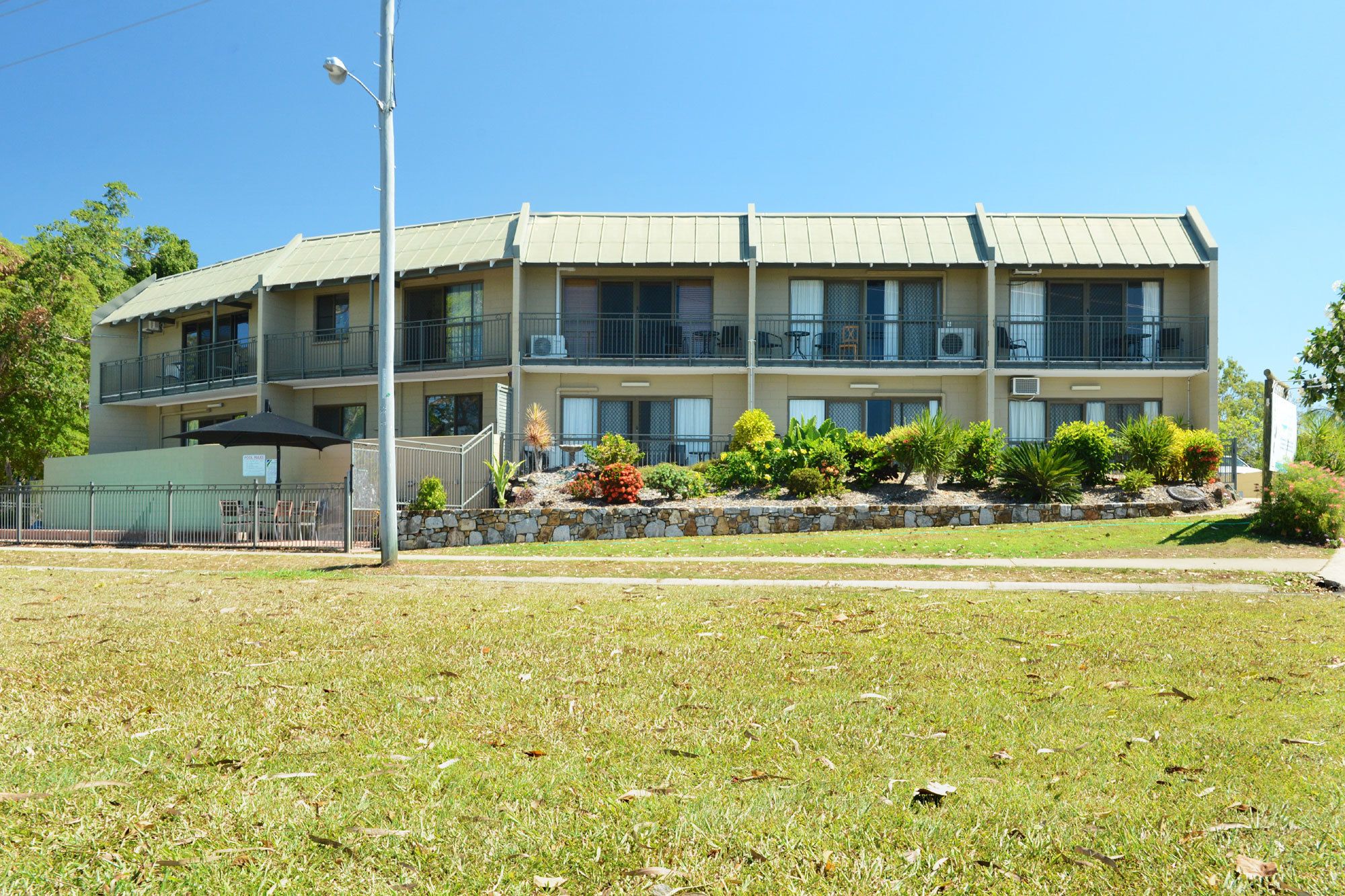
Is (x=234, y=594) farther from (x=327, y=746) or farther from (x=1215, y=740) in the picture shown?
(x=1215, y=740)

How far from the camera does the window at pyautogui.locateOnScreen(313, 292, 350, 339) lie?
27.6m

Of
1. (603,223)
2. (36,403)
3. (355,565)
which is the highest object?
(603,223)

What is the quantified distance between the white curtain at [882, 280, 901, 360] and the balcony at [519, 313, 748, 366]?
3.97 m

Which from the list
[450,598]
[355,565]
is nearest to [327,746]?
[450,598]

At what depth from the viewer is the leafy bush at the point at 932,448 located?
19.7 m

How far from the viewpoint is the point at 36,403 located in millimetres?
32094

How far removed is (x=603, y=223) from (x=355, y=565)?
15.3 meters

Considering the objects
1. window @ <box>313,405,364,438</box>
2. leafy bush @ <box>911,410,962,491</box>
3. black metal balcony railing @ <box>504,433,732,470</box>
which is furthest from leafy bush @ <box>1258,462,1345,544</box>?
window @ <box>313,405,364,438</box>

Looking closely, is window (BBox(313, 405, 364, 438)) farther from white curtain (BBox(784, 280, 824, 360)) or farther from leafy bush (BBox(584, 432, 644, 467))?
white curtain (BBox(784, 280, 824, 360))

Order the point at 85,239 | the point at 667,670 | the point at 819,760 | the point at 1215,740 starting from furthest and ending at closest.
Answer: the point at 85,239 < the point at 667,670 < the point at 1215,740 < the point at 819,760

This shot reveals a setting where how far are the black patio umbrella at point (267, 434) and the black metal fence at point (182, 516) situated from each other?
117 cm

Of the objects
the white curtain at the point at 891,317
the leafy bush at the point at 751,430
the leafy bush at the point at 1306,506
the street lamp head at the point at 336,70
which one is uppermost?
the street lamp head at the point at 336,70

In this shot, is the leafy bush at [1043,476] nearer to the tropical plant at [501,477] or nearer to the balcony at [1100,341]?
the balcony at [1100,341]

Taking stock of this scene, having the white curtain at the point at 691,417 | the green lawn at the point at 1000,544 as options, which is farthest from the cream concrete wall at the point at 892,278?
the green lawn at the point at 1000,544
